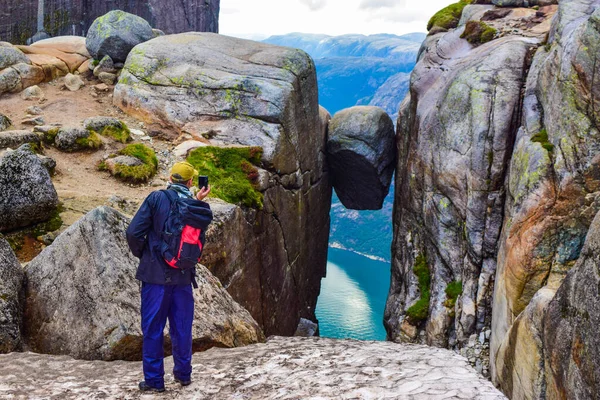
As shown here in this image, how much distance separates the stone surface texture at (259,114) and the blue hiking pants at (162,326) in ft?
41.9

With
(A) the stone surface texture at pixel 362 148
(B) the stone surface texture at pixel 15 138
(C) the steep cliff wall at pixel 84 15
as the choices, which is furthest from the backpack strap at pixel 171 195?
(C) the steep cliff wall at pixel 84 15

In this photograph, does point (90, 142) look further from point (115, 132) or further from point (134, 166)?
point (134, 166)

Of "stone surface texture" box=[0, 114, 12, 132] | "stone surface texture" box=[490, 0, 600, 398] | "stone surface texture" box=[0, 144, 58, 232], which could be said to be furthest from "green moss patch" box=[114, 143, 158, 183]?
"stone surface texture" box=[490, 0, 600, 398]

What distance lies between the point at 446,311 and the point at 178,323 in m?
17.1

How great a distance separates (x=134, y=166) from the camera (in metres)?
21.8

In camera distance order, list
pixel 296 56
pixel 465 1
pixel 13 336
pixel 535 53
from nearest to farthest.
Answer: pixel 13 336 → pixel 535 53 → pixel 296 56 → pixel 465 1

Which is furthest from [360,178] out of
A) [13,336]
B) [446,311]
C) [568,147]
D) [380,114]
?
[13,336]

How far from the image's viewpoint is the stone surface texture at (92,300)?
10.6m

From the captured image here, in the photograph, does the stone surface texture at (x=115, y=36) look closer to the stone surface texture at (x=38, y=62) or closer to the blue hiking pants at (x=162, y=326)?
the stone surface texture at (x=38, y=62)

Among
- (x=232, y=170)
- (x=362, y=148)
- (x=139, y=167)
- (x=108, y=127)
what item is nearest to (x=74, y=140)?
(x=108, y=127)

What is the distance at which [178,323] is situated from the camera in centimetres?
884

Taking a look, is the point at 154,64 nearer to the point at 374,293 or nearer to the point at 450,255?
the point at 450,255

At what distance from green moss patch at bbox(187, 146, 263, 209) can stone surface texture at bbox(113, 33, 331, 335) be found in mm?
641

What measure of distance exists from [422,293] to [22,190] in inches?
737
